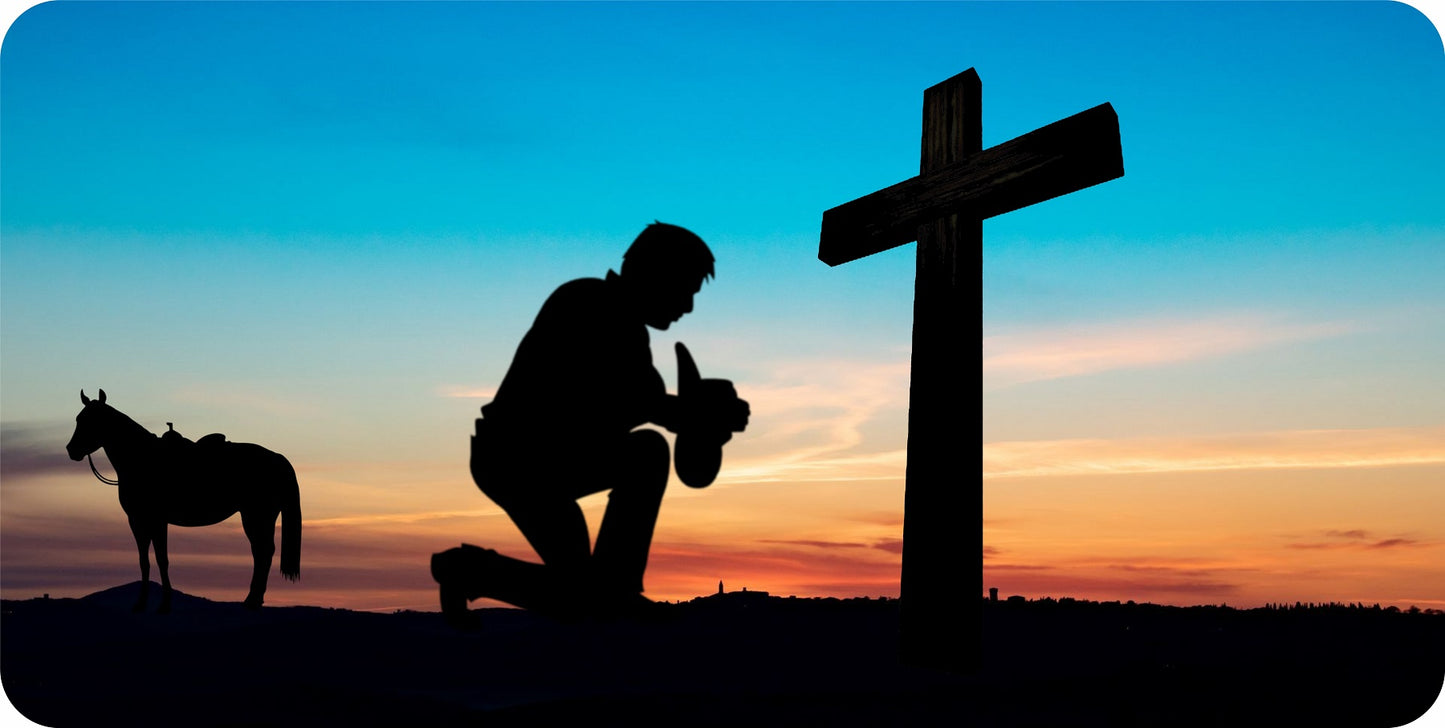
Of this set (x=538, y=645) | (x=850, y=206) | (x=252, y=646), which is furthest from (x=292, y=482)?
(x=850, y=206)

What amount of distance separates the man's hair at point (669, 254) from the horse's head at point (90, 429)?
9456 millimetres

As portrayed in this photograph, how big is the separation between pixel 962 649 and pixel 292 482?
771 centimetres

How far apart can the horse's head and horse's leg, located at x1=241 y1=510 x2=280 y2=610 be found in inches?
76.2

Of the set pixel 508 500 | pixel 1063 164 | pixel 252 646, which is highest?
pixel 1063 164

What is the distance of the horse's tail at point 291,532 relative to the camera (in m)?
11.1

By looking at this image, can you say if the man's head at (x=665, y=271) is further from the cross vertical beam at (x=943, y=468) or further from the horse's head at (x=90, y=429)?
the horse's head at (x=90, y=429)

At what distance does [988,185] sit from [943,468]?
193cm

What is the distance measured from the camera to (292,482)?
11.2 meters

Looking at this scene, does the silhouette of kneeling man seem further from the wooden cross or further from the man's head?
the wooden cross

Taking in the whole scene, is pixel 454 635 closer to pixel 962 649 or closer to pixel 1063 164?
pixel 962 649

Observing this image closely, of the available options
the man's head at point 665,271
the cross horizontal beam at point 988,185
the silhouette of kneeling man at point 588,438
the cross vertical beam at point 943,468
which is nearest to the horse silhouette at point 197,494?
the cross horizontal beam at point 988,185

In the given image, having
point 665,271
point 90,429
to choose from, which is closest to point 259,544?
point 90,429

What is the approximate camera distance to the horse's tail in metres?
11.1

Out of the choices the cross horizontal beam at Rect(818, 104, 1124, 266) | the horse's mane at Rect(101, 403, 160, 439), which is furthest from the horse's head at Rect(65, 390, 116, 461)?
the cross horizontal beam at Rect(818, 104, 1124, 266)
